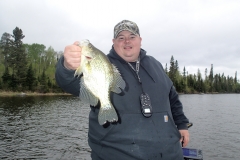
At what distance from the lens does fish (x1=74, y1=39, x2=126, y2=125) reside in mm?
2258

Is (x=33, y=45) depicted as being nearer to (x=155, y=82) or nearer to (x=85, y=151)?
(x=85, y=151)

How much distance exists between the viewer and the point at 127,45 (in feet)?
11.8

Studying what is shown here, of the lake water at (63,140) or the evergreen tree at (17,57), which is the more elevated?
the evergreen tree at (17,57)

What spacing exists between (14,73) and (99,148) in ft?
208

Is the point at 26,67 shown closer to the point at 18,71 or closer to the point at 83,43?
the point at 18,71

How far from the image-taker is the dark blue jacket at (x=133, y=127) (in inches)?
114

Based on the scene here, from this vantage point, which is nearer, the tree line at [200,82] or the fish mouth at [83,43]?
the fish mouth at [83,43]

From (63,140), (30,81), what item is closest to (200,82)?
(30,81)

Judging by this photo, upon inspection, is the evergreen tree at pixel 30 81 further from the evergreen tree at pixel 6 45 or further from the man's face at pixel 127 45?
the man's face at pixel 127 45

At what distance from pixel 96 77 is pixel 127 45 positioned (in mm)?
1505

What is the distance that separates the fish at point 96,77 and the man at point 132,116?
299 mm

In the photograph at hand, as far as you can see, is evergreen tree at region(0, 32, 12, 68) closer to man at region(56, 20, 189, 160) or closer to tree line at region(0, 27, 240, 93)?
tree line at region(0, 27, 240, 93)

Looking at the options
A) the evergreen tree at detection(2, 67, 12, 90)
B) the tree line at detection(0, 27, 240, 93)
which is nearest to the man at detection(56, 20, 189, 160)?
the tree line at detection(0, 27, 240, 93)

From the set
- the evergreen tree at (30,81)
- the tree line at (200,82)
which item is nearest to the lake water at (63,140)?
the evergreen tree at (30,81)
